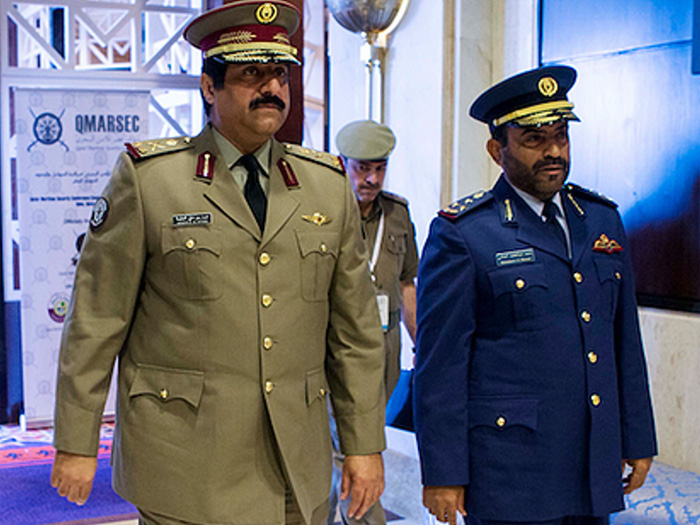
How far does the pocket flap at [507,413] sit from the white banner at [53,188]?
448cm

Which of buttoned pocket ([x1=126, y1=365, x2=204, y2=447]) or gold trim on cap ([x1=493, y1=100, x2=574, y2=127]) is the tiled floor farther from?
buttoned pocket ([x1=126, y1=365, x2=204, y2=447])

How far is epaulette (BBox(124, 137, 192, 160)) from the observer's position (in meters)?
Result: 2.03

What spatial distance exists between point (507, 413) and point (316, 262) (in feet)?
1.91

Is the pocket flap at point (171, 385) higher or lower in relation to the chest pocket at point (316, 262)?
lower

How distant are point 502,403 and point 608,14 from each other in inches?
99.8

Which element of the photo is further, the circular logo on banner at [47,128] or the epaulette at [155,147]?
the circular logo on banner at [47,128]

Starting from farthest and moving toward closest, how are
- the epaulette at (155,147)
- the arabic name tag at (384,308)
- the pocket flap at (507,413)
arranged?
the arabic name tag at (384,308) < the pocket flap at (507,413) < the epaulette at (155,147)

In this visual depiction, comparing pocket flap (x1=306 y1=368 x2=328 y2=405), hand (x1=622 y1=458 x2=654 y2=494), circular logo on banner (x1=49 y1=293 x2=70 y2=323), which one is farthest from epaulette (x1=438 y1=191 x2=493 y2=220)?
circular logo on banner (x1=49 y1=293 x2=70 y2=323)

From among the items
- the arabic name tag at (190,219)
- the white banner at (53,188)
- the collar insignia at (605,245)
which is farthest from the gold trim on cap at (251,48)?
the white banner at (53,188)

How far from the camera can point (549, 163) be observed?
2.26 m

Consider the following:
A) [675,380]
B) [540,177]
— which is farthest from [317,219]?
[675,380]

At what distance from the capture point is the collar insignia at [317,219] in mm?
2075

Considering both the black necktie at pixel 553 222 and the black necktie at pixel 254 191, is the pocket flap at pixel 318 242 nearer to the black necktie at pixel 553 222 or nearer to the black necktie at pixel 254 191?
the black necktie at pixel 254 191

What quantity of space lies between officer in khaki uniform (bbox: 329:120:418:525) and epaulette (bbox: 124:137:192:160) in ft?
5.99
